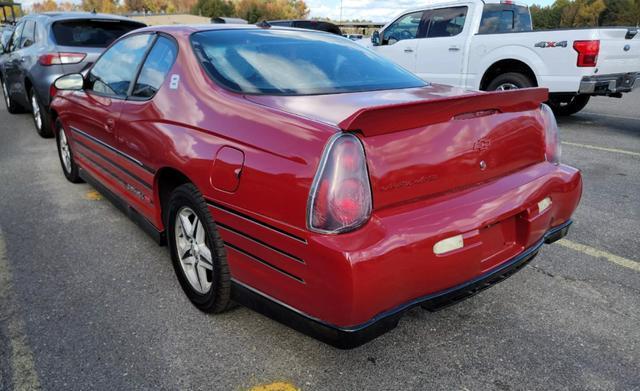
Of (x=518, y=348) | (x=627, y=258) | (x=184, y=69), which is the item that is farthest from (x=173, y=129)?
(x=627, y=258)

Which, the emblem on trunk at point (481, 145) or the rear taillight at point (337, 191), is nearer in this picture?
the rear taillight at point (337, 191)

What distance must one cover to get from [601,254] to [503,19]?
6195 mm

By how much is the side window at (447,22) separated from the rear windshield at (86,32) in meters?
5.17

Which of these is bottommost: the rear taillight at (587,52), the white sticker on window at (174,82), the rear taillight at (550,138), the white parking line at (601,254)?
the white parking line at (601,254)

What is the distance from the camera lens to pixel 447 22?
341 inches

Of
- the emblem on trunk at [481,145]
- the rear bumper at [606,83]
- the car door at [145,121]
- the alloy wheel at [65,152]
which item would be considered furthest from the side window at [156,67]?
the rear bumper at [606,83]

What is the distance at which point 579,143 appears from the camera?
6945 millimetres

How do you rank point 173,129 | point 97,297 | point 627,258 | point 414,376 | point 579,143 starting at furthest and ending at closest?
point 579,143 < point 627,258 < point 97,297 < point 173,129 < point 414,376

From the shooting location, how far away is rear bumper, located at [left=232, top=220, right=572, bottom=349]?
6.27 ft

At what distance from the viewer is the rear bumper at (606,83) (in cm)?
711

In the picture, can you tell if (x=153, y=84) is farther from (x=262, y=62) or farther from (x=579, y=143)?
(x=579, y=143)

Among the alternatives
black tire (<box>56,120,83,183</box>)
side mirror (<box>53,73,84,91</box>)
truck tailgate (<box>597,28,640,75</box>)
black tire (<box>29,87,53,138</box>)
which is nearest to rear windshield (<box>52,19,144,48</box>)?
black tire (<box>29,87,53,138</box>)

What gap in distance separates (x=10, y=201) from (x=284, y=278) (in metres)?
3.65

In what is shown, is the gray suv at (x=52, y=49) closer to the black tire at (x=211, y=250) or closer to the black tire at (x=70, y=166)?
the black tire at (x=70, y=166)
